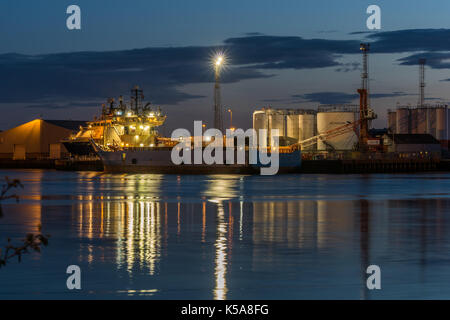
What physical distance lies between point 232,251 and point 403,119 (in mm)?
128734

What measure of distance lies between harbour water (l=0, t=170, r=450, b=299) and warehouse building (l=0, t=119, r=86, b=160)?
4288 inches

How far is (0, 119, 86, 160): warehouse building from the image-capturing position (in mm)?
142375

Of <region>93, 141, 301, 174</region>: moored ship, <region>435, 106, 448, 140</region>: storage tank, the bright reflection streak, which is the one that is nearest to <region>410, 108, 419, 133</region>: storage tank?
<region>435, 106, 448, 140</region>: storage tank

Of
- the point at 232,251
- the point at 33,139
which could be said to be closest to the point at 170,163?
the point at 33,139

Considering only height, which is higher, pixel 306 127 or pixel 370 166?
pixel 306 127

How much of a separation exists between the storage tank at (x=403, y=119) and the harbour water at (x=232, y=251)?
10944 centimetres

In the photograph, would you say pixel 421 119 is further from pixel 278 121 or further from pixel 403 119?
pixel 278 121

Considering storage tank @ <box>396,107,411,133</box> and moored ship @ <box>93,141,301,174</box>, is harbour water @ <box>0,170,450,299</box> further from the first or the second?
storage tank @ <box>396,107,411,133</box>

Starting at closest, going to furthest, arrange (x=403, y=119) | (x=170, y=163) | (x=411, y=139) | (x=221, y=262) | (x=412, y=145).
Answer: (x=221, y=262)
(x=170, y=163)
(x=412, y=145)
(x=411, y=139)
(x=403, y=119)

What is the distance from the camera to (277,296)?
1351cm

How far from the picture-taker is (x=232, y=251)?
19.5m

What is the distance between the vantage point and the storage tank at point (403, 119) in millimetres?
142500
